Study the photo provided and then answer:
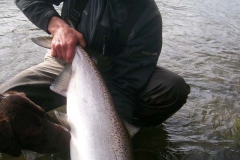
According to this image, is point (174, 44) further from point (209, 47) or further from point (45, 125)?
point (45, 125)

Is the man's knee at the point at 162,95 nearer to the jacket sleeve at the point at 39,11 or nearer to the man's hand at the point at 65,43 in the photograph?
the man's hand at the point at 65,43

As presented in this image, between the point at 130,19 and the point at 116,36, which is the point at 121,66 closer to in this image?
the point at 116,36

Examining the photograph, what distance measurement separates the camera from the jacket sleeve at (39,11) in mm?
2611

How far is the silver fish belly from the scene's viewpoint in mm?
1942

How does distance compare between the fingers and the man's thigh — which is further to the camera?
the man's thigh

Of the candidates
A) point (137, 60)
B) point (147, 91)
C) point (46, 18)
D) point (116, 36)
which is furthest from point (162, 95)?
point (46, 18)

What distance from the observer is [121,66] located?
9.91 ft

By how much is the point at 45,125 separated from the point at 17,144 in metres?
0.22

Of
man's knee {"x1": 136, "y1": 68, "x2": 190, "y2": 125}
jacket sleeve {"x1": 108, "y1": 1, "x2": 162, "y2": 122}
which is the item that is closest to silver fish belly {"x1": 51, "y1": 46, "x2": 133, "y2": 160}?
jacket sleeve {"x1": 108, "y1": 1, "x2": 162, "y2": 122}

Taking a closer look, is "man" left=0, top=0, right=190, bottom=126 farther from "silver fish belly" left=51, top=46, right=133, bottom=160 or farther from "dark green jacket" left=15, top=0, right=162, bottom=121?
"silver fish belly" left=51, top=46, right=133, bottom=160

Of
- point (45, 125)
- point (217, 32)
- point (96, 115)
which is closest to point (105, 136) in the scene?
point (96, 115)

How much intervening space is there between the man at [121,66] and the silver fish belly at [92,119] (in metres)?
0.64

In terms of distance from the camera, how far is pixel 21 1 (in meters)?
2.87

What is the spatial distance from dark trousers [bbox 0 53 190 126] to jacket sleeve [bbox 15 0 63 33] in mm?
364
